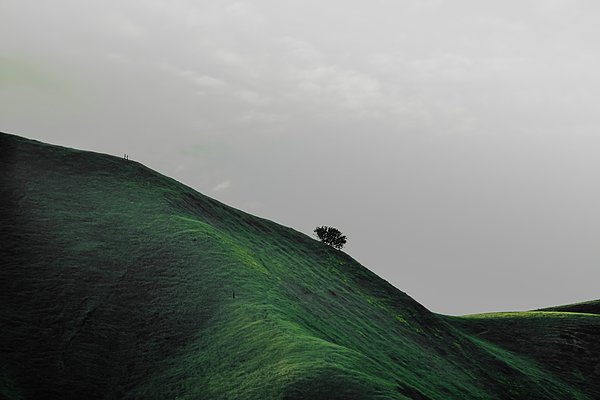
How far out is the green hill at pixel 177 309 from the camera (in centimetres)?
3738

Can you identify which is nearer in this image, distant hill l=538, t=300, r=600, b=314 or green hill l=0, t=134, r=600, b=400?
green hill l=0, t=134, r=600, b=400

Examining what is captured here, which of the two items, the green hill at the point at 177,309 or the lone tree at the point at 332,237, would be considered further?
the lone tree at the point at 332,237

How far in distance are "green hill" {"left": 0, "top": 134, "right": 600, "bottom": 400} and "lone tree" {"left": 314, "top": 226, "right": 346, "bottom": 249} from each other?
160 ft

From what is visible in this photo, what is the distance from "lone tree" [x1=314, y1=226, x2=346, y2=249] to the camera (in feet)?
427

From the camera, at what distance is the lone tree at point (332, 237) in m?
130

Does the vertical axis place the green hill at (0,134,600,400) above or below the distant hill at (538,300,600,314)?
below

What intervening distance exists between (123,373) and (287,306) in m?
13.3

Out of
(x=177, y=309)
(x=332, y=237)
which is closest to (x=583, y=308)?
(x=332, y=237)

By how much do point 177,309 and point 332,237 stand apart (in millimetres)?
87418

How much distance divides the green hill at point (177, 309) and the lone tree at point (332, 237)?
4877cm

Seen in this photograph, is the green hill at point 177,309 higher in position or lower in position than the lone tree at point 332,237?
lower

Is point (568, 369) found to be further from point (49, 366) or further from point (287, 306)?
point (49, 366)

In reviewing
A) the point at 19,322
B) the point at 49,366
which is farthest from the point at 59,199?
the point at 49,366

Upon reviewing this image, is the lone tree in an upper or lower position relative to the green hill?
upper
